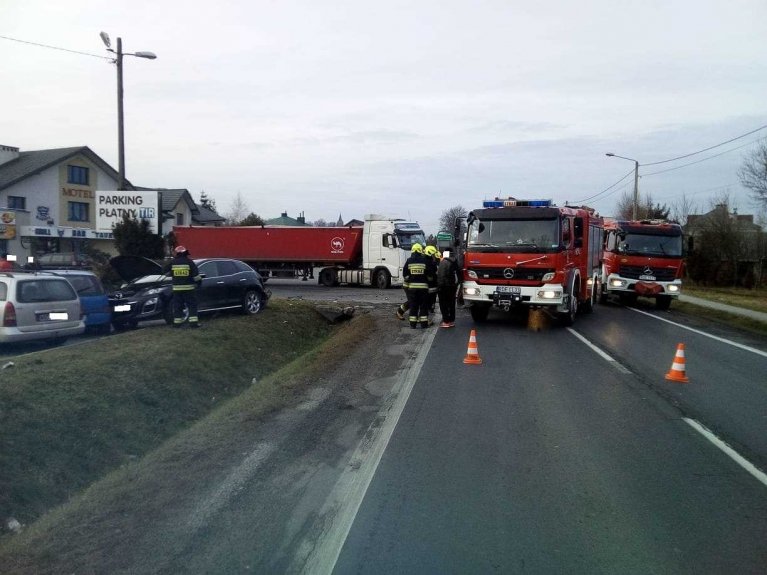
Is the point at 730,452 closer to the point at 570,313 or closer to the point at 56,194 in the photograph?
the point at 570,313

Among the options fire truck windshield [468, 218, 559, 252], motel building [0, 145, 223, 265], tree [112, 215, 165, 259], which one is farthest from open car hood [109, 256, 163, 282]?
motel building [0, 145, 223, 265]

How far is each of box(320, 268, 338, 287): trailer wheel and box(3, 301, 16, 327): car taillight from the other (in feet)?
71.6

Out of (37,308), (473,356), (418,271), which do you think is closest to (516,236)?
(418,271)

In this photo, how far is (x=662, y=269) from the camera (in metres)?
22.7

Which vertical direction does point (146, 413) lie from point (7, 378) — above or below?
below

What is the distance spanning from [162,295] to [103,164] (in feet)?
131

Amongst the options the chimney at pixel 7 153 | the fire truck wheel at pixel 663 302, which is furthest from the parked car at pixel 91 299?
the chimney at pixel 7 153

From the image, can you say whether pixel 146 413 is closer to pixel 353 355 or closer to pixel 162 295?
pixel 353 355

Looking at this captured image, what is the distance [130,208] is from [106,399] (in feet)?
50.0

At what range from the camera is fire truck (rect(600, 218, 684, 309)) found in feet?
74.6

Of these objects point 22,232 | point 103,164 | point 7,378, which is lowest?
point 7,378

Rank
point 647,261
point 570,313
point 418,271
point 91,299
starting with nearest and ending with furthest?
point 91,299 → point 418,271 → point 570,313 → point 647,261

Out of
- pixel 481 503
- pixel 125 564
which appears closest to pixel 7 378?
pixel 125 564

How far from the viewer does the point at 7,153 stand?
47.4m
